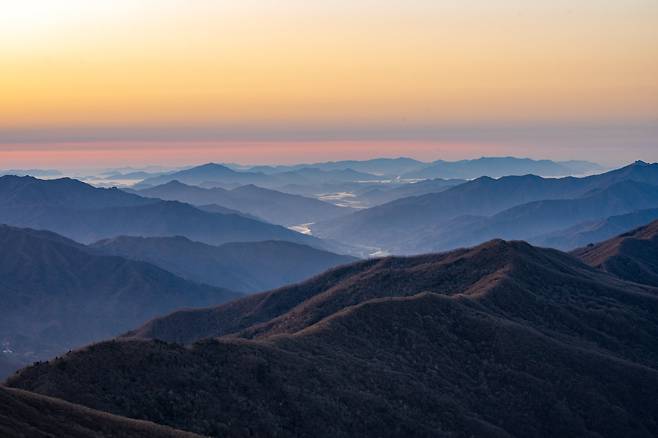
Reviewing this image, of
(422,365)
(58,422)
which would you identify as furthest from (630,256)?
(58,422)

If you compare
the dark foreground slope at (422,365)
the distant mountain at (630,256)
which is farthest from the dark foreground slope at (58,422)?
the distant mountain at (630,256)

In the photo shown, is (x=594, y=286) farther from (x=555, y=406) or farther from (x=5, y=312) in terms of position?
(x=5, y=312)

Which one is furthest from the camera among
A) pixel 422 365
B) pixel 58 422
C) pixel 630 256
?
pixel 630 256

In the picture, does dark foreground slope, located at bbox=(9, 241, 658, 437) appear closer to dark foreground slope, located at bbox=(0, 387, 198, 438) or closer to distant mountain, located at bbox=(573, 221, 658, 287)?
dark foreground slope, located at bbox=(0, 387, 198, 438)

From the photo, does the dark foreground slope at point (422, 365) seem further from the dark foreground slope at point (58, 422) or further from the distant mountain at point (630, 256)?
the distant mountain at point (630, 256)

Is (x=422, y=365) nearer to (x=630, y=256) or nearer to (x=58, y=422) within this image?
(x=58, y=422)

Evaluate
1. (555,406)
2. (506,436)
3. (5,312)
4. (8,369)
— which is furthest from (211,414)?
(5,312)
